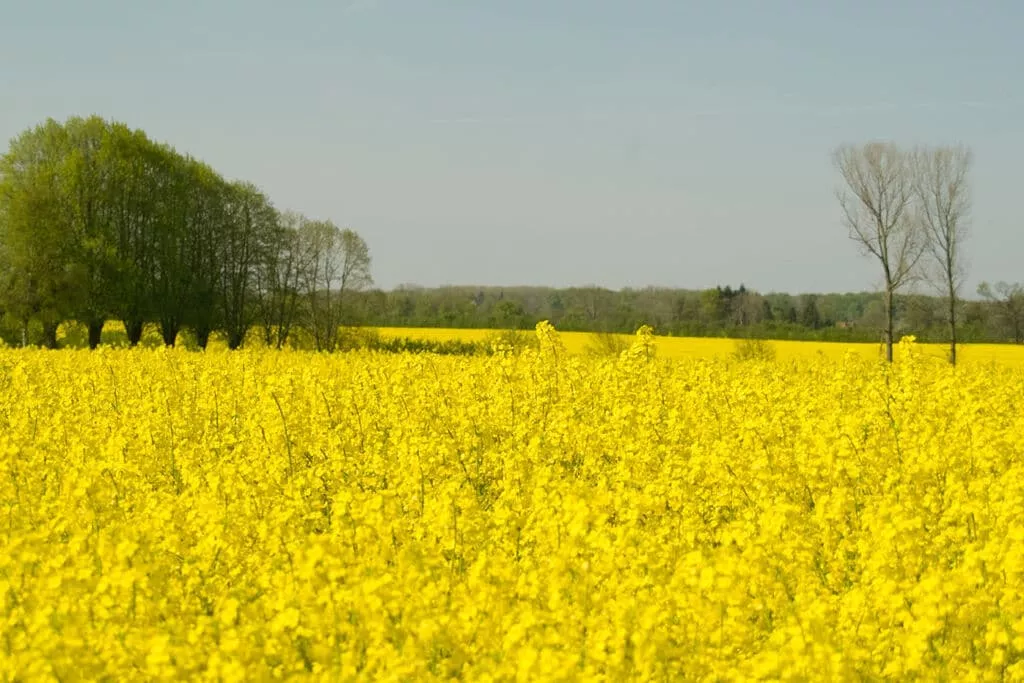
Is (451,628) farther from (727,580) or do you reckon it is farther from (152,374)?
(152,374)

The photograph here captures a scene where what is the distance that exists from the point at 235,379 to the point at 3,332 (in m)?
35.8

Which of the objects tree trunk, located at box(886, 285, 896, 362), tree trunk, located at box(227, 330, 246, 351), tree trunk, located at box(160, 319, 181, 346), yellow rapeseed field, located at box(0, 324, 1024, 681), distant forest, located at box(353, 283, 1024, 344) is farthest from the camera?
distant forest, located at box(353, 283, 1024, 344)

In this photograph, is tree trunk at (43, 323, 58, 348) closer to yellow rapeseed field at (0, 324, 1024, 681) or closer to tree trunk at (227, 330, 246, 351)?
tree trunk at (227, 330, 246, 351)

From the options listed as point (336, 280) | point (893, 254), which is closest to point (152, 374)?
point (893, 254)

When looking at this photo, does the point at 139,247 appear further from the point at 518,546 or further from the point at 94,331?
the point at 518,546

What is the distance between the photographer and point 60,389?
40.4ft

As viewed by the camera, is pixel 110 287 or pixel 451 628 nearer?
pixel 451 628

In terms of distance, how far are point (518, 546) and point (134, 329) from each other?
38.9 m

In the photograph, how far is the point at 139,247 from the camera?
40500mm

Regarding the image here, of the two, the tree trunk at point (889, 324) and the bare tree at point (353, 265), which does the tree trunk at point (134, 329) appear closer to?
the bare tree at point (353, 265)

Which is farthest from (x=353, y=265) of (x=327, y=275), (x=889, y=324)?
(x=889, y=324)

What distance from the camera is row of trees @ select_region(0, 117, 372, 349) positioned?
37.9 m

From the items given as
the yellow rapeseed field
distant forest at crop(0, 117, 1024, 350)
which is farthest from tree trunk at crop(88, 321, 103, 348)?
the yellow rapeseed field

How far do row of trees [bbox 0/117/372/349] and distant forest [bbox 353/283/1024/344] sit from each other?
457 cm
